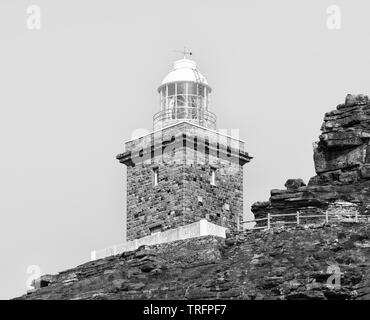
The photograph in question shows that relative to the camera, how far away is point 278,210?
61.5 metres

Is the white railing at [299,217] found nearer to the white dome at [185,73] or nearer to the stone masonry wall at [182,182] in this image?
the stone masonry wall at [182,182]

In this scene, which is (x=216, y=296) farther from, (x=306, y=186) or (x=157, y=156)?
(x=157, y=156)

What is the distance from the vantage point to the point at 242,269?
5591 cm

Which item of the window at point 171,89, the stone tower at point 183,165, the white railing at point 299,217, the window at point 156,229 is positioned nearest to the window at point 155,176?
the stone tower at point 183,165

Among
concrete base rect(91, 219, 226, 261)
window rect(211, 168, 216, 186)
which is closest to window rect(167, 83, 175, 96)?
window rect(211, 168, 216, 186)

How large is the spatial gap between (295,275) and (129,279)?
6785 mm

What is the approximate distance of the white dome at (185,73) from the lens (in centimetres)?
6931

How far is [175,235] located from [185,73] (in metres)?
10.9

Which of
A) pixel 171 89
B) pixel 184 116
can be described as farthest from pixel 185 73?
pixel 184 116

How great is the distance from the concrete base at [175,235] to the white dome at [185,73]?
30.9 feet

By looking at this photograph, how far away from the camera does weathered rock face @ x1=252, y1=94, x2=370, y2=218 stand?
2404 inches

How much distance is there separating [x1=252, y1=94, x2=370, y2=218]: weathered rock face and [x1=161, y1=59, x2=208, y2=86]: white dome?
7284 millimetres
